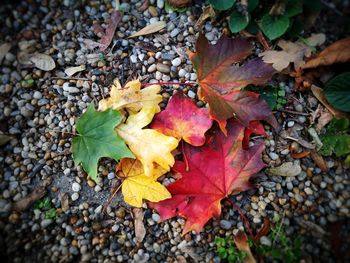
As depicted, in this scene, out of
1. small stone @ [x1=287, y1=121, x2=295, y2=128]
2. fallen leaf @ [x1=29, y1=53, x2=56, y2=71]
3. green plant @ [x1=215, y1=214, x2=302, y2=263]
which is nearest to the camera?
green plant @ [x1=215, y1=214, x2=302, y2=263]

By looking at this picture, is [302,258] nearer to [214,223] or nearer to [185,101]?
[214,223]

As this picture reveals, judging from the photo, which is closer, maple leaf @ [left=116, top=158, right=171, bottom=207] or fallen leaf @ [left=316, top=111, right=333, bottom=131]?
maple leaf @ [left=116, top=158, right=171, bottom=207]

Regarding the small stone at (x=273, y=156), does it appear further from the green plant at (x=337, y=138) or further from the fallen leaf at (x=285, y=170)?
the green plant at (x=337, y=138)

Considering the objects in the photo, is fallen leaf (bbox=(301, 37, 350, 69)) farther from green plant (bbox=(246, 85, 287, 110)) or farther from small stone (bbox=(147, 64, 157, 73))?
small stone (bbox=(147, 64, 157, 73))

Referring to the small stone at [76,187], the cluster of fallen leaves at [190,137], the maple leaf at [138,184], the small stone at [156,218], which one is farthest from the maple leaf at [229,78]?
the small stone at [76,187]

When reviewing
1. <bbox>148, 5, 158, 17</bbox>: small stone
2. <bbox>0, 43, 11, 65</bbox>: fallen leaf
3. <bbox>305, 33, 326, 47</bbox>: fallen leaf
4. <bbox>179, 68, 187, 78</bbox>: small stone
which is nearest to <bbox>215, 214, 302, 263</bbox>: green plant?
<bbox>179, 68, 187, 78</bbox>: small stone

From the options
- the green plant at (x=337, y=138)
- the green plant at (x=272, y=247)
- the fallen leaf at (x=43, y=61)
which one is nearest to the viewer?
the green plant at (x=272, y=247)

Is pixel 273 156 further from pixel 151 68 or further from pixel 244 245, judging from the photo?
pixel 151 68
